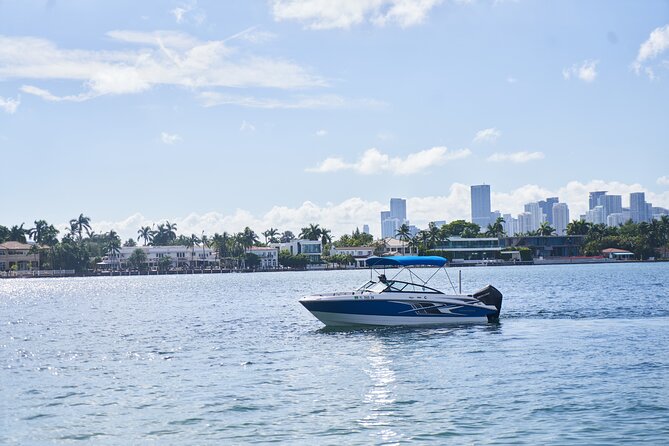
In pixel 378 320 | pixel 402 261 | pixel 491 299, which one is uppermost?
pixel 402 261

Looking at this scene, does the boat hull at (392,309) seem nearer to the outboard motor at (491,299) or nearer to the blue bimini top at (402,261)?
the outboard motor at (491,299)

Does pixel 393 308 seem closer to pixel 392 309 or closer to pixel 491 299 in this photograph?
pixel 392 309

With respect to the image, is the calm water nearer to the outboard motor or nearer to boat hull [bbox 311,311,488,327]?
boat hull [bbox 311,311,488,327]

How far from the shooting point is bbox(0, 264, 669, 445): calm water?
18750 millimetres

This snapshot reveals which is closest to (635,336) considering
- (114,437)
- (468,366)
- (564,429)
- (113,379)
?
(468,366)

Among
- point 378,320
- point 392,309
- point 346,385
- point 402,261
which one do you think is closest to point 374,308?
point 378,320

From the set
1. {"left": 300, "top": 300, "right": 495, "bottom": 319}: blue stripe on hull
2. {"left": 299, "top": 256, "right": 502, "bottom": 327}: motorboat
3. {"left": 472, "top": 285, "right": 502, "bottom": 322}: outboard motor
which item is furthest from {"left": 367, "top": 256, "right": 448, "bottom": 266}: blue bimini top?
{"left": 472, "top": 285, "right": 502, "bottom": 322}: outboard motor

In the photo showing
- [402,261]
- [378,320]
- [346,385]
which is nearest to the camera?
[346,385]

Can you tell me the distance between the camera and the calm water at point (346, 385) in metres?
18.8

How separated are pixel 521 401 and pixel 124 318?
40.9m

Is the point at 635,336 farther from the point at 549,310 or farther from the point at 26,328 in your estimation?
the point at 26,328

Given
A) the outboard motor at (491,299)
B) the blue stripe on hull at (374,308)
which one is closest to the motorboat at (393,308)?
the blue stripe on hull at (374,308)

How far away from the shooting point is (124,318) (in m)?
56.8

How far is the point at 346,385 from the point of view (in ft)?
80.4
